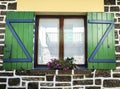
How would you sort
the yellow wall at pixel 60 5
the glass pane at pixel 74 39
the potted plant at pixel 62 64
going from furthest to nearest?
the glass pane at pixel 74 39, the yellow wall at pixel 60 5, the potted plant at pixel 62 64

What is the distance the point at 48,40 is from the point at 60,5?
2.84 ft

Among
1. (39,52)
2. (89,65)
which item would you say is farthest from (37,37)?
(89,65)

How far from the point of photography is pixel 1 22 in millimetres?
6914

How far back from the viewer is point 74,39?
23.2 ft

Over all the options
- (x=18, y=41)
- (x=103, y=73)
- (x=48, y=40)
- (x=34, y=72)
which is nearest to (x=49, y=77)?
(x=34, y=72)

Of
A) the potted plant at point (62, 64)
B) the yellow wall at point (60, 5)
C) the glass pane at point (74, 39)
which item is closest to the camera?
the potted plant at point (62, 64)

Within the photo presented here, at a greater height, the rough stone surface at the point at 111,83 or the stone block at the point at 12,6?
the stone block at the point at 12,6

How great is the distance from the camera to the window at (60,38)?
6992 mm

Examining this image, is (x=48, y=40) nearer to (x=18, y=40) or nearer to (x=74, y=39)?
(x=74, y=39)

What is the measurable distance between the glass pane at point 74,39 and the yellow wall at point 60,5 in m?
0.36

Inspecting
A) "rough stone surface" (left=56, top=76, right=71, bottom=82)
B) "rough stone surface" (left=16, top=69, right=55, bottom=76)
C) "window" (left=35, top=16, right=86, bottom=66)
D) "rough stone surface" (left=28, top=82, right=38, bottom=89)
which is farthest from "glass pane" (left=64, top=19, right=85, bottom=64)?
"rough stone surface" (left=28, top=82, right=38, bottom=89)

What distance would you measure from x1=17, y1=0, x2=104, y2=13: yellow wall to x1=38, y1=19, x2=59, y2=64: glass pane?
0.37 m

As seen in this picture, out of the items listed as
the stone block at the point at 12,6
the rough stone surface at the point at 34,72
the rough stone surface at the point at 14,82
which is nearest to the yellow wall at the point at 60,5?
the stone block at the point at 12,6

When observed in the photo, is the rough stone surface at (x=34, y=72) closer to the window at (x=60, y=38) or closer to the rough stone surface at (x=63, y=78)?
the rough stone surface at (x=63, y=78)
